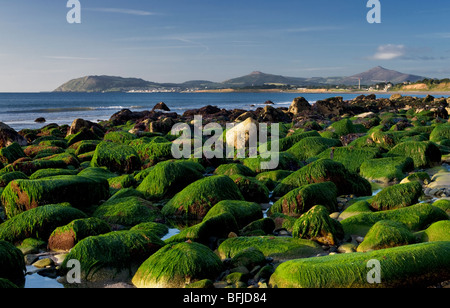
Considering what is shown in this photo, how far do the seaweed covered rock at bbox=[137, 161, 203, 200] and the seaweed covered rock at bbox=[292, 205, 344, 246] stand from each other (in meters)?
2.95

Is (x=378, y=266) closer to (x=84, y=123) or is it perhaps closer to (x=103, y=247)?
(x=103, y=247)

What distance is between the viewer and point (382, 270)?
334cm

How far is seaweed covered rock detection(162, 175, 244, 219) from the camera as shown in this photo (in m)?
6.00

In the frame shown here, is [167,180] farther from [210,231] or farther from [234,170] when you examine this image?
[210,231]

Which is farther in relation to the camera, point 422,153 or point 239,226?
point 422,153

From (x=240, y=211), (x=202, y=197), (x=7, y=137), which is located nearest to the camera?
(x=240, y=211)

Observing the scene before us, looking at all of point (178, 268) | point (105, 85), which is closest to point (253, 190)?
point (178, 268)

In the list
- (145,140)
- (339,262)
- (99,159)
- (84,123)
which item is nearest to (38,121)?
(84,123)

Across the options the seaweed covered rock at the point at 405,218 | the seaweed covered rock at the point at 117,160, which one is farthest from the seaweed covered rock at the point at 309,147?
the seaweed covered rock at the point at 405,218

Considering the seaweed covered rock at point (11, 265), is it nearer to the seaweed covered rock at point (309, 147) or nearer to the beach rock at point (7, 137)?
the seaweed covered rock at point (309, 147)

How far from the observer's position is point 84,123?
56.9 feet

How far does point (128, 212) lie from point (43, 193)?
1.34m

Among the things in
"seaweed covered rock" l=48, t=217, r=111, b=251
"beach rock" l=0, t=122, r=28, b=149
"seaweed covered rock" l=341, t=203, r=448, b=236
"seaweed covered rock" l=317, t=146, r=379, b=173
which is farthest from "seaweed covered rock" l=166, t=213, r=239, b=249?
"beach rock" l=0, t=122, r=28, b=149

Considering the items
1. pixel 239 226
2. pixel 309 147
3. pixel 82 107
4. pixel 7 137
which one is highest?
pixel 82 107
